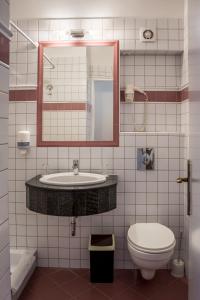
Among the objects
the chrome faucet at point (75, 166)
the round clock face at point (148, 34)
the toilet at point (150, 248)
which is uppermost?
the round clock face at point (148, 34)

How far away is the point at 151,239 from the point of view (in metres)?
1.79

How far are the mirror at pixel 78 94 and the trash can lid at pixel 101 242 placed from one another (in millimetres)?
850

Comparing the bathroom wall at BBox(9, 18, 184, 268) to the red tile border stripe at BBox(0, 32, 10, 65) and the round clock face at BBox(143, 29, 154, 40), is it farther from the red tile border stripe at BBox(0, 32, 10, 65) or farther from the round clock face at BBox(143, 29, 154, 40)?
the red tile border stripe at BBox(0, 32, 10, 65)

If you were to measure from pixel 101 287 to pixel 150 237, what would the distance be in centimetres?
60

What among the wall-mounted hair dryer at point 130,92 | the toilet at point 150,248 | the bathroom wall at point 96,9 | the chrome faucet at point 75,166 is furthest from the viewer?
the wall-mounted hair dryer at point 130,92

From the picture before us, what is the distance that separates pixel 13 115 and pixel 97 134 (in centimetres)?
83

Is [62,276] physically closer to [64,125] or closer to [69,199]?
[69,199]

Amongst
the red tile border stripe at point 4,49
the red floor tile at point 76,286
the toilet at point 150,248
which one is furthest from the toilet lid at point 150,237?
the red tile border stripe at point 4,49

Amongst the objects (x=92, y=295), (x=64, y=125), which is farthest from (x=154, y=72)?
(x=92, y=295)

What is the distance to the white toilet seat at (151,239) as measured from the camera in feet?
5.49

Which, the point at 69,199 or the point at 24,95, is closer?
the point at 69,199

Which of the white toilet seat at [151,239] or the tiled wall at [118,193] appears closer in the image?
the white toilet seat at [151,239]

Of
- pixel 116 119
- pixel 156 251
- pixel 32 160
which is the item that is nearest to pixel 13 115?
pixel 32 160

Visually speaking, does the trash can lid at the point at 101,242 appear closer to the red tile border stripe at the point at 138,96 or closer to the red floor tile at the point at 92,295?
the red floor tile at the point at 92,295
